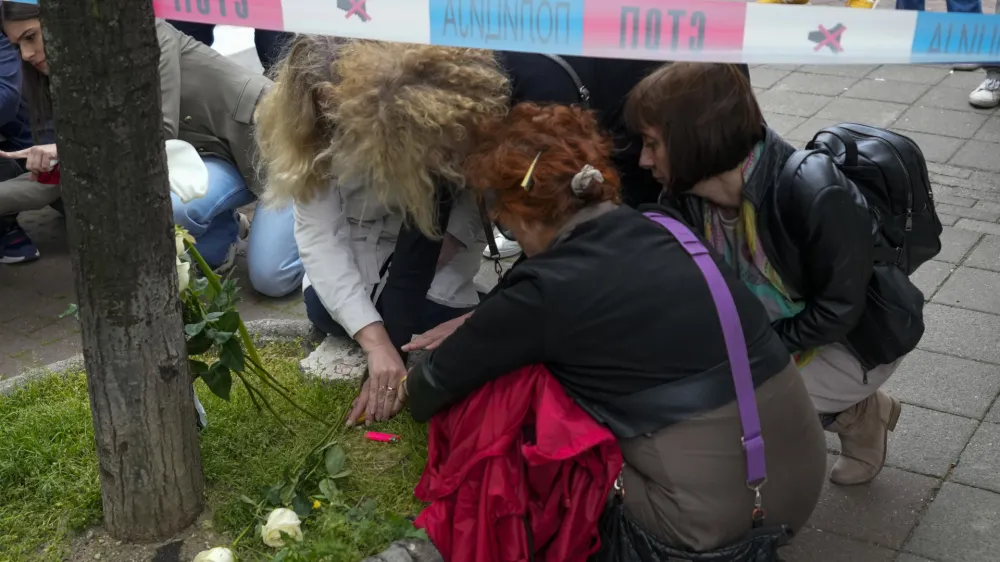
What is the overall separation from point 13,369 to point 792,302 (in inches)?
116

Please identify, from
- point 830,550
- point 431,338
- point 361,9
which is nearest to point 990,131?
point 830,550

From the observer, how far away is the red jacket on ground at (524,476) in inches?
97.2

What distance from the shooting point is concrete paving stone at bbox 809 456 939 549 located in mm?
3133

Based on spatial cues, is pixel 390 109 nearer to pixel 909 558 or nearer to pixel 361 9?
pixel 361 9

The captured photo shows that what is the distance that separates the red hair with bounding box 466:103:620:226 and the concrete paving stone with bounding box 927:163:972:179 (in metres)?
3.72

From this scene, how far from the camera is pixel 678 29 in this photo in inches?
94.8

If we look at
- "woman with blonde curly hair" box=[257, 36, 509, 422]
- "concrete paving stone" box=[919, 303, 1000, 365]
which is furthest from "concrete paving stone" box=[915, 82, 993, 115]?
"woman with blonde curly hair" box=[257, 36, 509, 422]

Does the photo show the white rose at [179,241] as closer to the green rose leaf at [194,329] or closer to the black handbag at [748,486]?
the green rose leaf at [194,329]

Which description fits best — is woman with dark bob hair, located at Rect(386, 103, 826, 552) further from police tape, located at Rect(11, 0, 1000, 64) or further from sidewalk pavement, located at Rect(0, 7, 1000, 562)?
sidewalk pavement, located at Rect(0, 7, 1000, 562)

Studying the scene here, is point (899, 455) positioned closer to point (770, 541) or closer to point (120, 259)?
point (770, 541)

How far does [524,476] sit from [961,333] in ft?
7.76

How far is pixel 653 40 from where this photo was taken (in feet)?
7.91

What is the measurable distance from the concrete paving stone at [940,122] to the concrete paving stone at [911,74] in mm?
631

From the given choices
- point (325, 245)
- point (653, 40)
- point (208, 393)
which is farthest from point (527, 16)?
point (208, 393)
